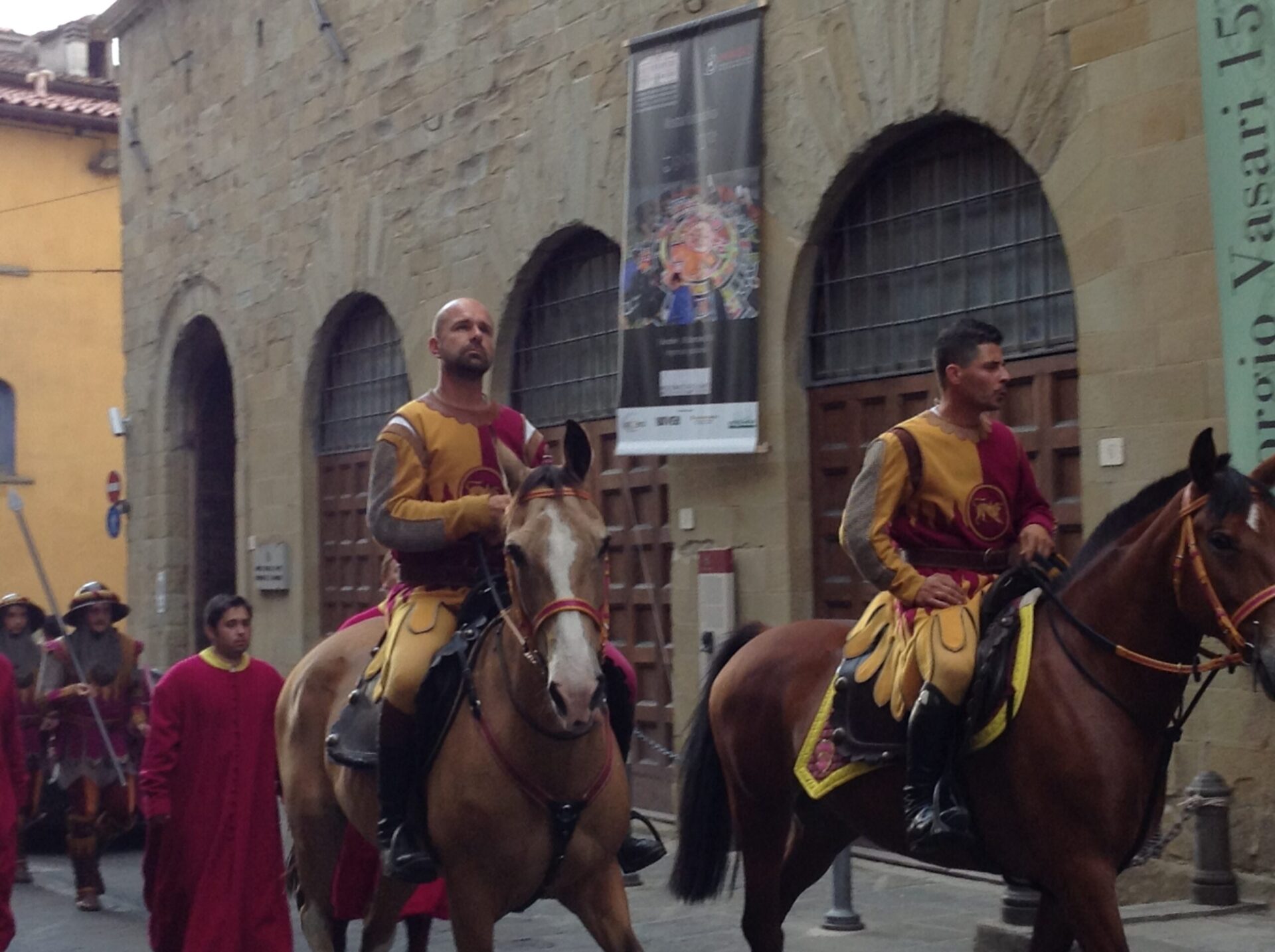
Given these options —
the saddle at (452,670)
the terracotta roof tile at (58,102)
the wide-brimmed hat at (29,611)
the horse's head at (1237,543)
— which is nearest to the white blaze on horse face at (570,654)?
the saddle at (452,670)

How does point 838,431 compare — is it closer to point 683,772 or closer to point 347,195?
point 683,772

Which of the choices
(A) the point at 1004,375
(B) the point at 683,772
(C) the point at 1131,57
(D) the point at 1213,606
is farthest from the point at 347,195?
(D) the point at 1213,606

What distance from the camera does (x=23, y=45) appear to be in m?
36.1

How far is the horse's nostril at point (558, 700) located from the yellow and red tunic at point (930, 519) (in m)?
1.29

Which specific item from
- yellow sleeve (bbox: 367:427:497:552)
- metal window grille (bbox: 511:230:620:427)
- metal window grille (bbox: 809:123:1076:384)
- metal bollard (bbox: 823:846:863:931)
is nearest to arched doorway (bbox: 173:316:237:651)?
metal window grille (bbox: 511:230:620:427)

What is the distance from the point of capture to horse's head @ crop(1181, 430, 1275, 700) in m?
5.06

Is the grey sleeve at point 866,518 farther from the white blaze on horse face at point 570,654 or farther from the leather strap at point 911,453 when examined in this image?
the white blaze on horse face at point 570,654

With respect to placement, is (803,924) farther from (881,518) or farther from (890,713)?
(881,518)

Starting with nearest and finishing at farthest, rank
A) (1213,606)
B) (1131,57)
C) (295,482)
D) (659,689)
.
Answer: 1. (1213,606)
2. (1131,57)
3. (659,689)
4. (295,482)

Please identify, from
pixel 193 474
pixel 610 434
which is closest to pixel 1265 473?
pixel 610 434

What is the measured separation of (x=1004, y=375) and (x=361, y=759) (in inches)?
94.0

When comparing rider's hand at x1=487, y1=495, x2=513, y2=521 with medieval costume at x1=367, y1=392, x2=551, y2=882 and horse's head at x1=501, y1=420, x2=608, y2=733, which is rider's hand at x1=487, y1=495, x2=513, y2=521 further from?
horse's head at x1=501, y1=420, x2=608, y2=733

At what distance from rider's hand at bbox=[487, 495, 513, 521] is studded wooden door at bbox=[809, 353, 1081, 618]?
4535 mm

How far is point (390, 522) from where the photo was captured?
601 centimetres
